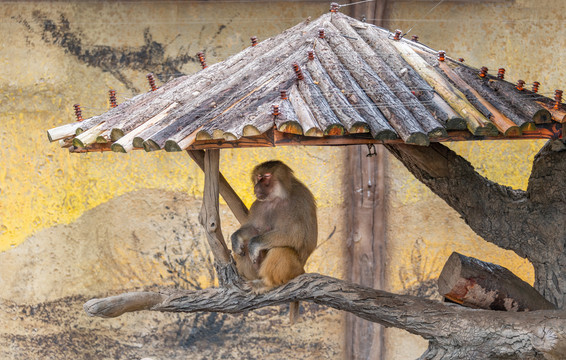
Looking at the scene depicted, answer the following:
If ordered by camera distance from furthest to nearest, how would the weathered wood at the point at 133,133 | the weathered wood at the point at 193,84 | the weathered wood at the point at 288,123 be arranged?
the weathered wood at the point at 193,84 → the weathered wood at the point at 133,133 → the weathered wood at the point at 288,123

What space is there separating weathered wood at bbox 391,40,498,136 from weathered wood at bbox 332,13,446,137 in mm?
182

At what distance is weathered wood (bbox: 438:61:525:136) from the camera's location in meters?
3.94

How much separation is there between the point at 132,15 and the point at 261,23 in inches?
52.4

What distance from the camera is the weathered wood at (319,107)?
3.66 metres

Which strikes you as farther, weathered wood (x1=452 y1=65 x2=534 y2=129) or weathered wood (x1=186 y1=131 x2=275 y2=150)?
weathered wood (x1=452 y1=65 x2=534 y2=129)

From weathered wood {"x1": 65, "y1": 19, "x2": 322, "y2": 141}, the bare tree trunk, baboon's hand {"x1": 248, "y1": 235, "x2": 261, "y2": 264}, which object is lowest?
baboon's hand {"x1": 248, "y1": 235, "x2": 261, "y2": 264}

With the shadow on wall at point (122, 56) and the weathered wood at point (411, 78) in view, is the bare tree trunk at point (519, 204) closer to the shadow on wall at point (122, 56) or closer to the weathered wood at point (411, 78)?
the weathered wood at point (411, 78)

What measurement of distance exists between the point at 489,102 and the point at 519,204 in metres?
1.04

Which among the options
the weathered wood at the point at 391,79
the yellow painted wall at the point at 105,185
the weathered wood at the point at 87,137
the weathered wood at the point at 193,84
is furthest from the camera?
the yellow painted wall at the point at 105,185

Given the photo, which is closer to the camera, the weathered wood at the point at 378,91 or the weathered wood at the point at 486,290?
the weathered wood at the point at 378,91

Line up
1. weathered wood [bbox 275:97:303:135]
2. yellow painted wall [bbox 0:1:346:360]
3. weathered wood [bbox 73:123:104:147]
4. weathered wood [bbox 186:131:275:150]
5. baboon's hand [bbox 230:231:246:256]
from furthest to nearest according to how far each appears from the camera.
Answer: yellow painted wall [bbox 0:1:346:360] → baboon's hand [bbox 230:231:246:256] → weathered wood [bbox 73:123:104:147] → weathered wood [bbox 186:131:275:150] → weathered wood [bbox 275:97:303:135]

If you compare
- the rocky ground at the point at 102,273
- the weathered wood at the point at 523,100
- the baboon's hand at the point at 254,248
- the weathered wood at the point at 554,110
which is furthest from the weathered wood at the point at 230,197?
the rocky ground at the point at 102,273

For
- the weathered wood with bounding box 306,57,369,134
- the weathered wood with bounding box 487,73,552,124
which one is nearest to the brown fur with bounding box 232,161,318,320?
the weathered wood with bounding box 306,57,369,134

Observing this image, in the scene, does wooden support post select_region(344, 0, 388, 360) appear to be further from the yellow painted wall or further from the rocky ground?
the rocky ground
